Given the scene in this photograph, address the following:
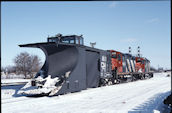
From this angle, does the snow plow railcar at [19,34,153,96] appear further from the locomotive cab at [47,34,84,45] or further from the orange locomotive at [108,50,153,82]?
the orange locomotive at [108,50,153,82]

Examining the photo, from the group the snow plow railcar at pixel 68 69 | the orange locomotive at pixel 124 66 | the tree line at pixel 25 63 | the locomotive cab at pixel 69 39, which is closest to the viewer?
the snow plow railcar at pixel 68 69

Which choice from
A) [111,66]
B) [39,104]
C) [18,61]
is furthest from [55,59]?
[18,61]

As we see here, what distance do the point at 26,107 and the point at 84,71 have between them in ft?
21.4

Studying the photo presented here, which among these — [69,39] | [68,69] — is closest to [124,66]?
[69,39]

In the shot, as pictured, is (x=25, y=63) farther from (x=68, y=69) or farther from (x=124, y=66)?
(x=68, y=69)

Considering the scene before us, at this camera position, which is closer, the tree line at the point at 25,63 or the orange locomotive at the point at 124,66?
the orange locomotive at the point at 124,66

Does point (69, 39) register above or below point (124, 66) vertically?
above

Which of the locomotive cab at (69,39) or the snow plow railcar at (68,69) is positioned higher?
the locomotive cab at (69,39)

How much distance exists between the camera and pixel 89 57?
16.0 meters

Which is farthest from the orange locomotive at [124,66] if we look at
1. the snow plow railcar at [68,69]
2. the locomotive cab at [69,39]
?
the locomotive cab at [69,39]

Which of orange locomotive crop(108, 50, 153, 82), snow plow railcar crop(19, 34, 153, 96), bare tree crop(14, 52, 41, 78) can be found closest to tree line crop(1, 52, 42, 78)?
bare tree crop(14, 52, 41, 78)

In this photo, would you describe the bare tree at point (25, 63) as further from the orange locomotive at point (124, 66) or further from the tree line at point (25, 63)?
the orange locomotive at point (124, 66)

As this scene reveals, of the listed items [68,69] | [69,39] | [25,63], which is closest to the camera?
[68,69]

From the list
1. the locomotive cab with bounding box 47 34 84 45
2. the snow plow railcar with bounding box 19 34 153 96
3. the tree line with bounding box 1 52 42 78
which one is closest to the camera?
the snow plow railcar with bounding box 19 34 153 96
